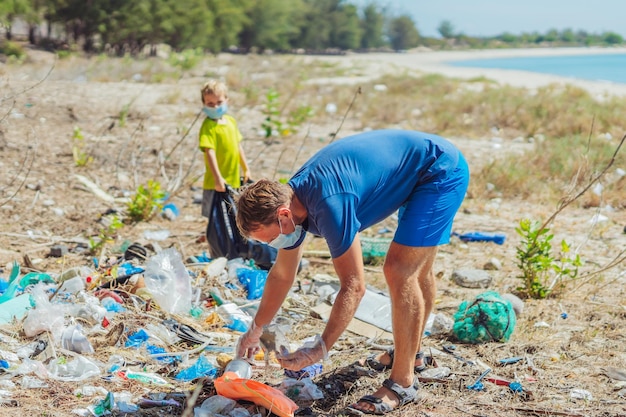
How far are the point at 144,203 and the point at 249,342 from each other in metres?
3.22

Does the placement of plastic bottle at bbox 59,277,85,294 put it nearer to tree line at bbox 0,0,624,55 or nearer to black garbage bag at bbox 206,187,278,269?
black garbage bag at bbox 206,187,278,269

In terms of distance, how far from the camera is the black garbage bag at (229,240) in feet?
16.4

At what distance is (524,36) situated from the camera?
136 m

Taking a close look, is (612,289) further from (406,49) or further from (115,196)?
(406,49)

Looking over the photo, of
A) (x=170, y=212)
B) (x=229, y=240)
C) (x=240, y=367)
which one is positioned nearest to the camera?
(x=240, y=367)

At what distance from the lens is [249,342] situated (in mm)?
3158

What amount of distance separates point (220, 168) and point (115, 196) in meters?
2.10

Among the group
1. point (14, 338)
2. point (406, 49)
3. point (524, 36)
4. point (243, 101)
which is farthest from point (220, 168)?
point (524, 36)

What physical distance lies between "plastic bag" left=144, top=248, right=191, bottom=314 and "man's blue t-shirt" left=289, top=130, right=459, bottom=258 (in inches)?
62.6

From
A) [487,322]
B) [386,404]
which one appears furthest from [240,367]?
[487,322]

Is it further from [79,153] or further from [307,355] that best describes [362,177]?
[79,153]

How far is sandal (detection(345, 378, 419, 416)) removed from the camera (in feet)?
10.3

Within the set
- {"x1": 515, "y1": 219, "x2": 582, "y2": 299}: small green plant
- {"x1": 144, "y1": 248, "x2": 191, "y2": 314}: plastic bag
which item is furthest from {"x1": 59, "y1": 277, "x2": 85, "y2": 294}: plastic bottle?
{"x1": 515, "y1": 219, "x2": 582, "y2": 299}: small green plant

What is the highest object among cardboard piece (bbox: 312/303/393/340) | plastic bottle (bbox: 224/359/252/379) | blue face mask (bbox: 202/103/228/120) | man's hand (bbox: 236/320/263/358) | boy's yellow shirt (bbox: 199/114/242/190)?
blue face mask (bbox: 202/103/228/120)
